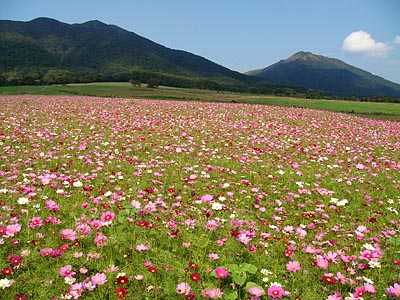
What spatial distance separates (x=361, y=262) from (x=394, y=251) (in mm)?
819

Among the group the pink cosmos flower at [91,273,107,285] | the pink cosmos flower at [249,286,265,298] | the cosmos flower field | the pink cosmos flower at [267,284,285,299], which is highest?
→ the pink cosmos flower at [267,284,285,299]

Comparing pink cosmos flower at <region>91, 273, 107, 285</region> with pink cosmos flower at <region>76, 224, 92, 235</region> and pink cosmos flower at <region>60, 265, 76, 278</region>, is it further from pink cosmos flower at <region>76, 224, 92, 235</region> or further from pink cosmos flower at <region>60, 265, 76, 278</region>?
pink cosmos flower at <region>76, 224, 92, 235</region>

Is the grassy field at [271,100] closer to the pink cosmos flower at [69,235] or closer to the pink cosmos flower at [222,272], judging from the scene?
the pink cosmos flower at [222,272]

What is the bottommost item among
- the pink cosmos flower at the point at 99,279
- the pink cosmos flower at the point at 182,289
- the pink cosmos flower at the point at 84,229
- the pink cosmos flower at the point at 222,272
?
the pink cosmos flower at the point at 99,279

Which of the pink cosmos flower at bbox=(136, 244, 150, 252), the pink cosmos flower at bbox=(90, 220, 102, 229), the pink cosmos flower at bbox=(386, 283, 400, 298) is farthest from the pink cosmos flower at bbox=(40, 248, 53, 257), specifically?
the pink cosmos flower at bbox=(386, 283, 400, 298)

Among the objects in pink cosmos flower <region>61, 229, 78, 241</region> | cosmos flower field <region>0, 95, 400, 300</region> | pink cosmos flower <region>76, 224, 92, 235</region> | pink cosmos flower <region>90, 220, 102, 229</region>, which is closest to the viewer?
cosmos flower field <region>0, 95, 400, 300</region>

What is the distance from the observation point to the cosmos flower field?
3.40 m

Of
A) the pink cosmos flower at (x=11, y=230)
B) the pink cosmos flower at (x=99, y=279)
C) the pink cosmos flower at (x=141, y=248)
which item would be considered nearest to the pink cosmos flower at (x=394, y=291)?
the pink cosmos flower at (x=141, y=248)

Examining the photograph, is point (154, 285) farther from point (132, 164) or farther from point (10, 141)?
point (10, 141)

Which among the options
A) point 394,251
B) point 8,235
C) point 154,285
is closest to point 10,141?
point 8,235

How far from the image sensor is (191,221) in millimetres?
4781

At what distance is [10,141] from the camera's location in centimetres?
1068

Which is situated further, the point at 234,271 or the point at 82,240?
the point at 82,240

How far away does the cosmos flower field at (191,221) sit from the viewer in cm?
340
